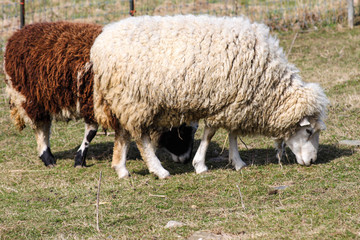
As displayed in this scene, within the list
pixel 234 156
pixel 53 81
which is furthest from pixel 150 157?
pixel 53 81

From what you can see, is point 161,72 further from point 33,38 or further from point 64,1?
point 64,1

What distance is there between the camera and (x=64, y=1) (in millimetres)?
15445

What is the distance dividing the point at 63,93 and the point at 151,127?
1.18 metres

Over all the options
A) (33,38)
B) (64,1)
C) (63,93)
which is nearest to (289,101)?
(63,93)

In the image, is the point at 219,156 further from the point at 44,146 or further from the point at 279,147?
the point at 44,146

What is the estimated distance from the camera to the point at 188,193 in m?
5.89

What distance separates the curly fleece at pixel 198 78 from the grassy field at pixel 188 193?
0.67 metres

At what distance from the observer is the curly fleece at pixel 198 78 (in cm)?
611

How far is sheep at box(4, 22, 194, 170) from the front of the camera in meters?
6.60

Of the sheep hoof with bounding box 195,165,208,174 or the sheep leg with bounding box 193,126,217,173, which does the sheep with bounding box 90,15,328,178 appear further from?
the sheep hoof with bounding box 195,165,208,174

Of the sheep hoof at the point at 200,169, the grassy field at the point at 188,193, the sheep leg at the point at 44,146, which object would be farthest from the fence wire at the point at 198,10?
the sheep hoof at the point at 200,169

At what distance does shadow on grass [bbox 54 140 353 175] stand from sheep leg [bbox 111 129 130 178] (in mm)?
346

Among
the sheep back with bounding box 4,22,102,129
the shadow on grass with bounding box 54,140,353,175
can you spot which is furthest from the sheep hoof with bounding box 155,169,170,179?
the sheep back with bounding box 4,22,102,129

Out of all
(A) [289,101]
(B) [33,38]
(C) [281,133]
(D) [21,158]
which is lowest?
(D) [21,158]
